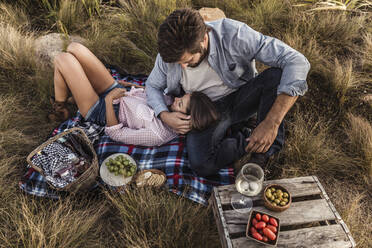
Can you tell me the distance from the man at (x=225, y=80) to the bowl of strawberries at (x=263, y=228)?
646 millimetres

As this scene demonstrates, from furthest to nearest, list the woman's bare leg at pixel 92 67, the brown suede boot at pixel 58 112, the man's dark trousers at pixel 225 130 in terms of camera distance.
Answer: the brown suede boot at pixel 58 112 < the woman's bare leg at pixel 92 67 < the man's dark trousers at pixel 225 130

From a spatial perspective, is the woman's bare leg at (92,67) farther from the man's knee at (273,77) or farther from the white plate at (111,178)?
the man's knee at (273,77)

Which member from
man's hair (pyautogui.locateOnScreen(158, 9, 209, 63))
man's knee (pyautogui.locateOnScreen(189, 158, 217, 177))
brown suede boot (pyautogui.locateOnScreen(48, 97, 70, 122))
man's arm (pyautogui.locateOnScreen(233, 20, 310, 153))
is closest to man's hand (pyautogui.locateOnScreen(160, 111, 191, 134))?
man's knee (pyautogui.locateOnScreen(189, 158, 217, 177))

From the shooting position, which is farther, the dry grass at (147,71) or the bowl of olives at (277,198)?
the dry grass at (147,71)

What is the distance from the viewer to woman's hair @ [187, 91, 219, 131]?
8.35ft

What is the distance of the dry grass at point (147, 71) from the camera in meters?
2.29

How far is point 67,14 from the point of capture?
13.9 ft

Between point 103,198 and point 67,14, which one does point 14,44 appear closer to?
point 67,14

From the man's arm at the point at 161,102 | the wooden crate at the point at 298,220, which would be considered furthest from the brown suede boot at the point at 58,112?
the wooden crate at the point at 298,220

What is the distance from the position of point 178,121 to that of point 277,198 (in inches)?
49.0

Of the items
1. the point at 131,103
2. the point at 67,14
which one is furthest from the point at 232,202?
the point at 67,14

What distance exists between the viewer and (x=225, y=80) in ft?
8.78

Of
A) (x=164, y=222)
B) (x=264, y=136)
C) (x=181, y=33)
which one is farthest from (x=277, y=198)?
(x=181, y=33)

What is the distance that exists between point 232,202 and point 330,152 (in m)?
1.52
